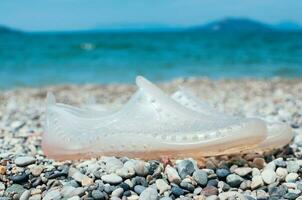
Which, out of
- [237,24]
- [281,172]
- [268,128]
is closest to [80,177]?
[281,172]

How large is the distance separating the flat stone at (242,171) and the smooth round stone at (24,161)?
1261 millimetres

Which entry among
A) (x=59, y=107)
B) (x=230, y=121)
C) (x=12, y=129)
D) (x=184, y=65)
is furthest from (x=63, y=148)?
(x=184, y=65)

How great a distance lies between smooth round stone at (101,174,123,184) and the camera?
278 cm

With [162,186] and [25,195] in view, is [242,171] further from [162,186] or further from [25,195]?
[25,195]

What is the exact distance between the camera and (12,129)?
4836mm

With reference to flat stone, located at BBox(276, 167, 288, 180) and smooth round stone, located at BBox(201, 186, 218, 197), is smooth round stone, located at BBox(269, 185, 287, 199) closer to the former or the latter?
flat stone, located at BBox(276, 167, 288, 180)

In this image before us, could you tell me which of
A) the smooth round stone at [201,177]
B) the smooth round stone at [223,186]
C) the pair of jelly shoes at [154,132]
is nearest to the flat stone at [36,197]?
the pair of jelly shoes at [154,132]

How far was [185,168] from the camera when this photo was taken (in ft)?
9.62

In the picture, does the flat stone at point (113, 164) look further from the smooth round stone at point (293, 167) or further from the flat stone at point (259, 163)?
the smooth round stone at point (293, 167)

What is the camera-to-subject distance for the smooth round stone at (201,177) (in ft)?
9.35

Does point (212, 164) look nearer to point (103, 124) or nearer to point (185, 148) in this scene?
point (185, 148)

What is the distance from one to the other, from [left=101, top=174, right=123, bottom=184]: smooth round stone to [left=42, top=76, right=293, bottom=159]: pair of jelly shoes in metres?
0.45

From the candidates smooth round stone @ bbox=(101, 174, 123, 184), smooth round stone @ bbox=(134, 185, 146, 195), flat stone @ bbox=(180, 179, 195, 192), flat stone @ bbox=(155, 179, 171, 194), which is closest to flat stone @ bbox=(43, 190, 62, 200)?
smooth round stone @ bbox=(101, 174, 123, 184)

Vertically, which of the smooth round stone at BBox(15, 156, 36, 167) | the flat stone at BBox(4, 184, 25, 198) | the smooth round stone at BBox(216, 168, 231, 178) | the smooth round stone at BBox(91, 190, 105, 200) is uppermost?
the smooth round stone at BBox(15, 156, 36, 167)
